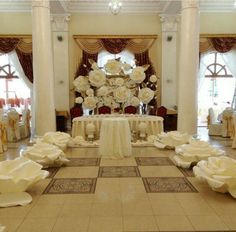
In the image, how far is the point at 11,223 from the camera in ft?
9.03

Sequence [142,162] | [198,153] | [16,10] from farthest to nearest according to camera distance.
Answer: [16,10], [142,162], [198,153]

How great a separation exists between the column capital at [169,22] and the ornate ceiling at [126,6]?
191mm

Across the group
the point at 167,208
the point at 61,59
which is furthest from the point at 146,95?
A: the point at 61,59

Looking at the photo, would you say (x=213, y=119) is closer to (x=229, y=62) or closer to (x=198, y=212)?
(x=229, y=62)

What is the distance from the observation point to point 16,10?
33.5ft

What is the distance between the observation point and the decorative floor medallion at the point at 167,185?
3650 mm

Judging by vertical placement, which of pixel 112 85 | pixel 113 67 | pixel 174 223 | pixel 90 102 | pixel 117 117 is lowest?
pixel 174 223

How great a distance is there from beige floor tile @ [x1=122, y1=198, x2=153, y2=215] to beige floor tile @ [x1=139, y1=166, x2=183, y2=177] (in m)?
1.06

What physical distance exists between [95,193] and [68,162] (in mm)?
1698

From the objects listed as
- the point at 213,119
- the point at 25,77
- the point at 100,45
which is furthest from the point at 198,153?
the point at 25,77

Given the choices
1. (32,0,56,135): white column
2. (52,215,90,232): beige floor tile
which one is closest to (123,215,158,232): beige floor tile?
(52,215,90,232): beige floor tile

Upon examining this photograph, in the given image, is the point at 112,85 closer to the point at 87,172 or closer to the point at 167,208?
the point at 87,172

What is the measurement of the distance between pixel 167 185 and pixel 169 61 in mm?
7253

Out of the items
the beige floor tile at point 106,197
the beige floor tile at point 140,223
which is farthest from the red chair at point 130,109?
the beige floor tile at point 140,223
